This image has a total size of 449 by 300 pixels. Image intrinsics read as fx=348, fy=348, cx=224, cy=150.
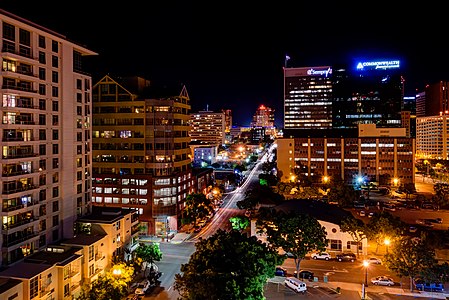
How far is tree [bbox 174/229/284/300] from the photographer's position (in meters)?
31.2

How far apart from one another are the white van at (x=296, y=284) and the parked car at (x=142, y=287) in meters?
17.6

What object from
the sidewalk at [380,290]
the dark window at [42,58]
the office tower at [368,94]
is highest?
the office tower at [368,94]

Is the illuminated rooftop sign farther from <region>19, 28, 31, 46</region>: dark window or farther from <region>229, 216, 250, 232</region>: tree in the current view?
<region>19, 28, 31, 46</region>: dark window

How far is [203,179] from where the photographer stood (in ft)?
314

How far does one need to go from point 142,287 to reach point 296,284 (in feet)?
63.3

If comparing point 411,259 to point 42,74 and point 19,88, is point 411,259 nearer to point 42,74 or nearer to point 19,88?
point 19,88

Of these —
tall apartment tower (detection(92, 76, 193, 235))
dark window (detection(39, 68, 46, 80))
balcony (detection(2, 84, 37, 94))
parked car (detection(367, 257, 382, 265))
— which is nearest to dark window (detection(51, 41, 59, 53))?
dark window (detection(39, 68, 46, 80))

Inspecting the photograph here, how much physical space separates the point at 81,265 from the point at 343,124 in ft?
575

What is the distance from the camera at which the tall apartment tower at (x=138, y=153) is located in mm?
70688

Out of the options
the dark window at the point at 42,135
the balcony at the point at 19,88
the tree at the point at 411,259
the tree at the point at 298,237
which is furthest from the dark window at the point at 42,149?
the tree at the point at 411,259

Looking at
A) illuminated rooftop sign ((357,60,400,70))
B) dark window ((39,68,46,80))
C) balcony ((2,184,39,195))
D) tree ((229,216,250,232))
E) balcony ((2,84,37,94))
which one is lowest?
tree ((229,216,250,232))

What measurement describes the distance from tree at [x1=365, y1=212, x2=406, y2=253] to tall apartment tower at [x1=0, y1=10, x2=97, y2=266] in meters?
43.8

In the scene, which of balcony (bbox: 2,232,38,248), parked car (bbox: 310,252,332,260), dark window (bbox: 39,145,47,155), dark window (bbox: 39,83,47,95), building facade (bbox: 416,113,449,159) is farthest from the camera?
building facade (bbox: 416,113,449,159)

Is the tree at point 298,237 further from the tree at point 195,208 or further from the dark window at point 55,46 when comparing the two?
the dark window at point 55,46
